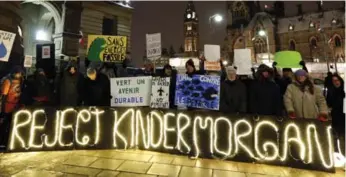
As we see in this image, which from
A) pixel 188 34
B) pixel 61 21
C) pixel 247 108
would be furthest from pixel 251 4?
pixel 247 108

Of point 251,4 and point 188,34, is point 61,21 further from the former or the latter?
point 188,34

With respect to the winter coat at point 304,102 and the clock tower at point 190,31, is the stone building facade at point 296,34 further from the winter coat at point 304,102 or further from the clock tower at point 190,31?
the winter coat at point 304,102

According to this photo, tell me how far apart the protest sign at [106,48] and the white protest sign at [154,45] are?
970 mm

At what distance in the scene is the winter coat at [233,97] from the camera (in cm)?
604

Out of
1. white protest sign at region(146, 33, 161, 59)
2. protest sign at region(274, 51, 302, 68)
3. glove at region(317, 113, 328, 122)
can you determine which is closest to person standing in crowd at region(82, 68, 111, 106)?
white protest sign at region(146, 33, 161, 59)

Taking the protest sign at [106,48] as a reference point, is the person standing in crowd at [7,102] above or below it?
→ below

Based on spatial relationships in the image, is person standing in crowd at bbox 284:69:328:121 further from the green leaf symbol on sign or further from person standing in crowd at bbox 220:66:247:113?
the green leaf symbol on sign

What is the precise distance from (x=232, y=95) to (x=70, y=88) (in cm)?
443

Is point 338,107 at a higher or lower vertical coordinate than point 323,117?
higher

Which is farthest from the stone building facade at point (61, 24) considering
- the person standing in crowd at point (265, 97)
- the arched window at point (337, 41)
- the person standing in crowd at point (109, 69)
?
the arched window at point (337, 41)

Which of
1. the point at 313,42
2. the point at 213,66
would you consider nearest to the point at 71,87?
the point at 213,66

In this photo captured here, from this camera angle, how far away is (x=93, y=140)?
6.36 metres

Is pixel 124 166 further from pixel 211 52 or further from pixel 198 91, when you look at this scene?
pixel 211 52

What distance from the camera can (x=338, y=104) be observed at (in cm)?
624
